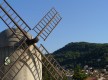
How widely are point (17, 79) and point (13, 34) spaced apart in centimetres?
287

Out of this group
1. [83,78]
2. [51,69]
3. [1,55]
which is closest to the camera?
[1,55]

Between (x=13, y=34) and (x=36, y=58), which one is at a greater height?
(x=13, y=34)

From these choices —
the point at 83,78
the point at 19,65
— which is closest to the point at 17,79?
the point at 19,65

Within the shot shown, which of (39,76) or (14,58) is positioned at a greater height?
(14,58)

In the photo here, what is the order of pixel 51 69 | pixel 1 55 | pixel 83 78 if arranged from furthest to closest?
pixel 83 78
pixel 51 69
pixel 1 55

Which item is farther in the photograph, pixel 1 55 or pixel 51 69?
pixel 51 69

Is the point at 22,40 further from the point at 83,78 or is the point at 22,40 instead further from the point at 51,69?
the point at 83,78

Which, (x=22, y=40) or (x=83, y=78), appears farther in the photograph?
(x=83, y=78)

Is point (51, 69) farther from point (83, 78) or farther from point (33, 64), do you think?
point (83, 78)

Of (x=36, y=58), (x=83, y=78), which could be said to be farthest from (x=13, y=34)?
(x=83, y=78)

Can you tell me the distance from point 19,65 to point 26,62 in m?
0.51

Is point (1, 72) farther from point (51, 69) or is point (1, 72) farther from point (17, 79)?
point (51, 69)

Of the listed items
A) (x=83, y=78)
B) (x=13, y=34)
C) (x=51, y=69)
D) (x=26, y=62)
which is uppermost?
(x=13, y=34)

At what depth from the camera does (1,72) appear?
24562 millimetres
